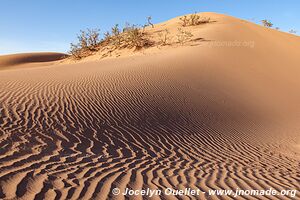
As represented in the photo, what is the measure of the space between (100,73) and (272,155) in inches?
325

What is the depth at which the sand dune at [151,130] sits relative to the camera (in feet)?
15.0

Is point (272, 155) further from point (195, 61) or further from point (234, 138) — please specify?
point (195, 61)

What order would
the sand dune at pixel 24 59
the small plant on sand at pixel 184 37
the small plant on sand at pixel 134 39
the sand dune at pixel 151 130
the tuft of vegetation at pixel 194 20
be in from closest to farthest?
the sand dune at pixel 151 130 < the small plant on sand at pixel 184 37 < the small plant on sand at pixel 134 39 < the tuft of vegetation at pixel 194 20 < the sand dune at pixel 24 59

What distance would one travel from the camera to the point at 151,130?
834cm

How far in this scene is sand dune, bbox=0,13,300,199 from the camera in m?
4.57

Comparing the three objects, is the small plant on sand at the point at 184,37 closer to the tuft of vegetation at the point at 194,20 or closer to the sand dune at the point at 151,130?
the tuft of vegetation at the point at 194,20

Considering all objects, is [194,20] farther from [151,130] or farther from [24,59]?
[24,59]

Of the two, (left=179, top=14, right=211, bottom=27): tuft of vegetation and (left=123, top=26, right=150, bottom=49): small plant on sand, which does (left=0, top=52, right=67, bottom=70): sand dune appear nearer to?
(left=123, top=26, right=150, bottom=49): small plant on sand

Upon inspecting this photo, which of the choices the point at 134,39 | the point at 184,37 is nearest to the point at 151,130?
the point at 184,37

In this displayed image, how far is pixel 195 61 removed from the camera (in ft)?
55.6

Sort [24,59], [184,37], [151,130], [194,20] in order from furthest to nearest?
1. [24,59]
2. [194,20]
3. [184,37]
4. [151,130]

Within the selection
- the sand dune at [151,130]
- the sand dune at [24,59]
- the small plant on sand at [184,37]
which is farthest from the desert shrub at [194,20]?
the sand dune at [24,59]

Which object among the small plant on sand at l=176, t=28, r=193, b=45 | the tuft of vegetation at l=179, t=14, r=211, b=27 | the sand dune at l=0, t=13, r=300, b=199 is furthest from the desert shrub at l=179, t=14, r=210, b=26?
the sand dune at l=0, t=13, r=300, b=199

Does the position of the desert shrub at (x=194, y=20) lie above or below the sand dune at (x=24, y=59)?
above
